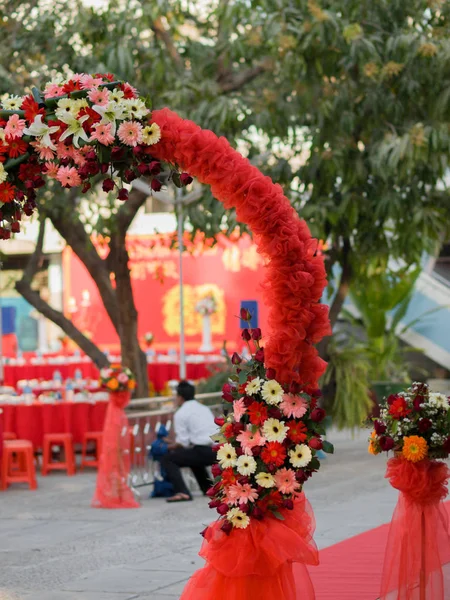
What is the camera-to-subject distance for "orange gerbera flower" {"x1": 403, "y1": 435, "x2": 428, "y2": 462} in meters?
5.80

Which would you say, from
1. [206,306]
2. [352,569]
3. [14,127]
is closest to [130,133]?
[14,127]

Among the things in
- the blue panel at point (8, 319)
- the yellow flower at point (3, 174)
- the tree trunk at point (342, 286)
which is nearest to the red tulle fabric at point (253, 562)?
the yellow flower at point (3, 174)

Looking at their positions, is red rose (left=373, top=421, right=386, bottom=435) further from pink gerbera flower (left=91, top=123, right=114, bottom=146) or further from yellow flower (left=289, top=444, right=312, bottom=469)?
pink gerbera flower (left=91, top=123, right=114, bottom=146)

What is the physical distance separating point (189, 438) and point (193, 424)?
0.16 meters

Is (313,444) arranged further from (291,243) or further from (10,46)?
(10,46)

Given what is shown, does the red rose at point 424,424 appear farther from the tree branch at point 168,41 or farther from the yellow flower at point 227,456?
the tree branch at point 168,41

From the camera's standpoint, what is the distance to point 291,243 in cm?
523

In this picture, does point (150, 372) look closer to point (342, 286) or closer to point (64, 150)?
point (342, 286)

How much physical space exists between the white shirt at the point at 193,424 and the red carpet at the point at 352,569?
7.32ft

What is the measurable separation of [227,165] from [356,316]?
16.4 metres

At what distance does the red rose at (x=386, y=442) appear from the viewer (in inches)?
230

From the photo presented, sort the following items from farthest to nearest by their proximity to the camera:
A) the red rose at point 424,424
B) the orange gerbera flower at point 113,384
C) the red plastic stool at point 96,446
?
the red plastic stool at point 96,446 < the orange gerbera flower at point 113,384 < the red rose at point 424,424

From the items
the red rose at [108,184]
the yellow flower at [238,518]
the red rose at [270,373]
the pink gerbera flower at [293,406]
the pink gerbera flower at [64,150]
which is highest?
the pink gerbera flower at [64,150]

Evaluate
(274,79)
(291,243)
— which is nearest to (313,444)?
(291,243)
